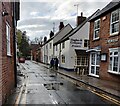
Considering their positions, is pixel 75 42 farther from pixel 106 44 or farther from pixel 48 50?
pixel 48 50

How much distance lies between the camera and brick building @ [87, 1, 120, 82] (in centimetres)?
1569

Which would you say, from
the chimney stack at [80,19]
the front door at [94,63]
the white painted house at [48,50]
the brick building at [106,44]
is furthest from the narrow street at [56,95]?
the white painted house at [48,50]

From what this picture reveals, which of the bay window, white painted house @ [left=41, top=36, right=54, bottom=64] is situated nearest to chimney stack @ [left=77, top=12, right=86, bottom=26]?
white painted house @ [left=41, top=36, right=54, bottom=64]

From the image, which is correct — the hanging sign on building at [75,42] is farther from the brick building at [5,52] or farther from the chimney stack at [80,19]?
the brick building at [5,52]

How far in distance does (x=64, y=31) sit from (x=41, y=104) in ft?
119

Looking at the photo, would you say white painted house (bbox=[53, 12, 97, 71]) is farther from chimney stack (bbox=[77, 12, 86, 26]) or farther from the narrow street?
the narrow street

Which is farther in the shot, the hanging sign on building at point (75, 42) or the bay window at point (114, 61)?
the hanging sign on building at point (75, 42)

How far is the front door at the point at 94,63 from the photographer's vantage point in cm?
1925

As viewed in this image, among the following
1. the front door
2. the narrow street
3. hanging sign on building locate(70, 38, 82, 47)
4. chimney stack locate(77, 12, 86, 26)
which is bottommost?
the narrow street

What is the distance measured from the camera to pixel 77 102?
8680mm

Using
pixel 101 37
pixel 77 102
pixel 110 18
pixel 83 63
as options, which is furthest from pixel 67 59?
pixel 77 102

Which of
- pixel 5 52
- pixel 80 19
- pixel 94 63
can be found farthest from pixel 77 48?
pixel 5 52

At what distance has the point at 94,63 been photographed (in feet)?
65.8

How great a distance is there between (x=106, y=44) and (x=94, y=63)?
10.7 feet
